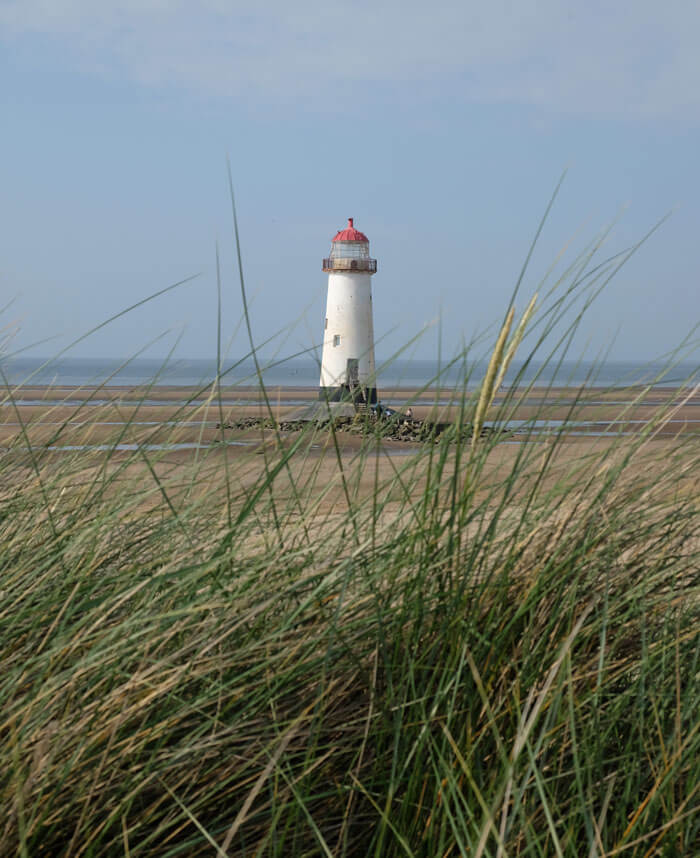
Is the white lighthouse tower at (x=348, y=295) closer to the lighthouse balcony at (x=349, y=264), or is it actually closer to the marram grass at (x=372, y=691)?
the lighthouse balcony at (x=349, y=264)

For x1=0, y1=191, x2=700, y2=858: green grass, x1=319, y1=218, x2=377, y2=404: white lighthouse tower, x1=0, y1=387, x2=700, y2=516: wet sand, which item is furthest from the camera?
x1=319, y1=218, x2=377, y2=404: white lighthouse tower

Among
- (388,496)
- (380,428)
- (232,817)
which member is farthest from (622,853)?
(380,428)

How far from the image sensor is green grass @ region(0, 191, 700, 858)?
1.13 meters

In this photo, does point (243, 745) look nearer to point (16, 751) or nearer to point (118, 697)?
point (118, 697)

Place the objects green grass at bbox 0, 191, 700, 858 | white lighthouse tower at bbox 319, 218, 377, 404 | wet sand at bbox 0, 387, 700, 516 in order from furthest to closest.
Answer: white lighthouse tower at bbox 319, 218, 377, 404 < wet sand at bbox 0, 387, 700, 516 < green grass at bbox 0, 191, 700, 858

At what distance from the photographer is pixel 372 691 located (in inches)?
48.8

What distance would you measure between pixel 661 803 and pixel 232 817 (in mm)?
578

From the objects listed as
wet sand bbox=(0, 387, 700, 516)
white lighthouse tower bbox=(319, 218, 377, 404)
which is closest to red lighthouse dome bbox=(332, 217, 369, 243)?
white lighthouse tower bbox=(319, 218, 377, 404)

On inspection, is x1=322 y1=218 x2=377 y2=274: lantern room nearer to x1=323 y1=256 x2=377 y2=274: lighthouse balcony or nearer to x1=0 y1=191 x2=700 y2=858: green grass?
x1=323 y1=256 x2=377 y2=274: lighthouse balcony

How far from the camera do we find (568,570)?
1.37 meters

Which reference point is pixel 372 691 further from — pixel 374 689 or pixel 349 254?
pixel 349 254

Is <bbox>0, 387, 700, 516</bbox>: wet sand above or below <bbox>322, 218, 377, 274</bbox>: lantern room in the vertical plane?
A: below

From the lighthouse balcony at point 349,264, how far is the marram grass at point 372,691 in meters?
18.2

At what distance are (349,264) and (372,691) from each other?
18.7 metres
